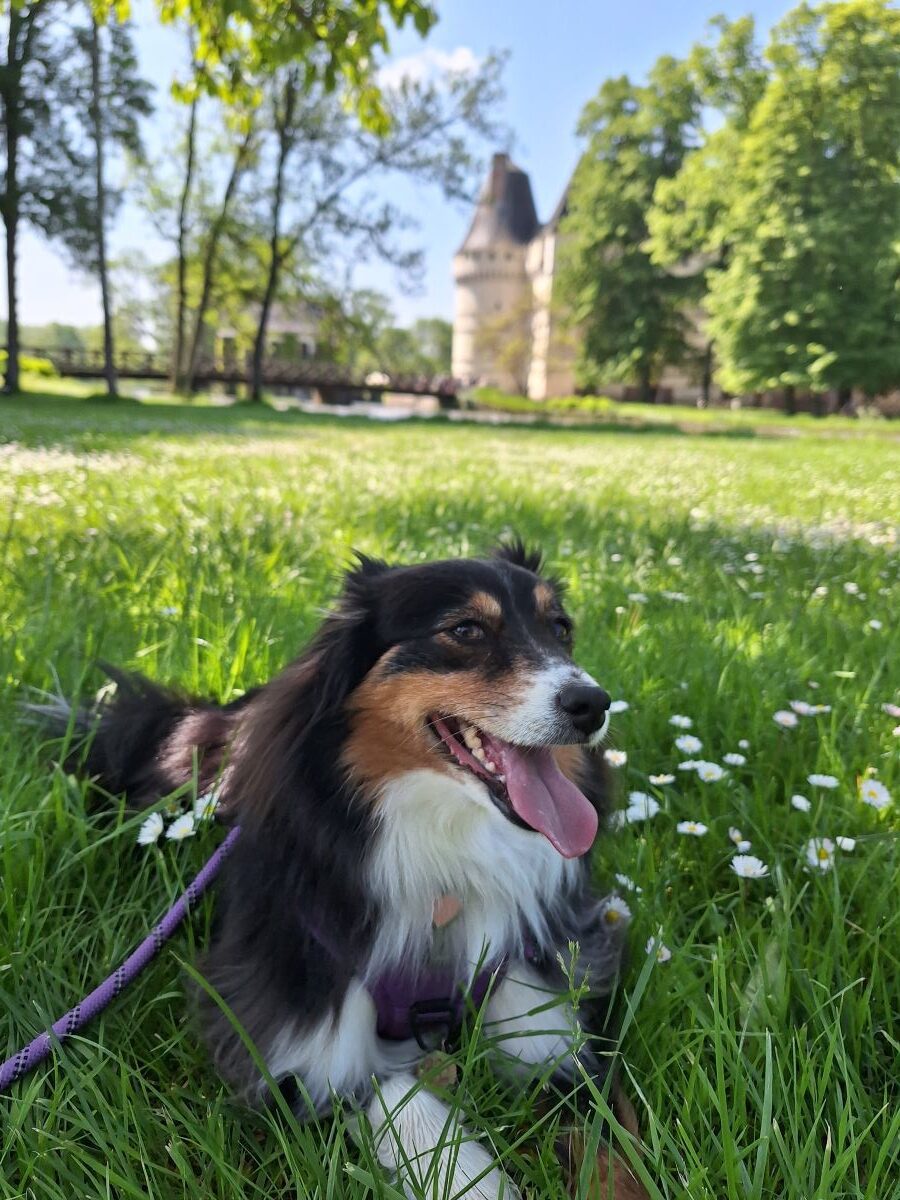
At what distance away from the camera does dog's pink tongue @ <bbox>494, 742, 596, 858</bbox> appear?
1682 millimetres

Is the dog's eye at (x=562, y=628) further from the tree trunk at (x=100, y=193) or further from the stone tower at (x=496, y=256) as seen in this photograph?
the stone tower at (x=496, y=256)

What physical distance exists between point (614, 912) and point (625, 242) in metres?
47.9

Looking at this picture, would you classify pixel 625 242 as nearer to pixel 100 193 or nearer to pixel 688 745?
pixel 100 193

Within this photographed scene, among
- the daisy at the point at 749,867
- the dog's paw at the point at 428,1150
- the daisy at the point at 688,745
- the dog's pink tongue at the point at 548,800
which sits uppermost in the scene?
the dog's pink tongue at the point at 548,800

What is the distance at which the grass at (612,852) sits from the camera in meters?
1.38

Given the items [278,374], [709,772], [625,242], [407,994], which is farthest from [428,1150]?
[278,374]

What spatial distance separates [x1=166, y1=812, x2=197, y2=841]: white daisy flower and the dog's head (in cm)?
62

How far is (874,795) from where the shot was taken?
2.41 meters

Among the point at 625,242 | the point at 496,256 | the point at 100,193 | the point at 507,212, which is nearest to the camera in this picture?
the point at 100,193

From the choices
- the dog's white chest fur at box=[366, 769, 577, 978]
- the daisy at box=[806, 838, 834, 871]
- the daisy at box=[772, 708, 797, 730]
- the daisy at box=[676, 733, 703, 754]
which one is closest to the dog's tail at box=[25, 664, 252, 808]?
the dog's white chest fur at box=[366, 769, 577, 978]

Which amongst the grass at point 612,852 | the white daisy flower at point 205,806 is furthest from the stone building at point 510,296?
the white daisy flower at point 205,806

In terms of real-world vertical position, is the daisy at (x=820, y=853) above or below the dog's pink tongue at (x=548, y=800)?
below

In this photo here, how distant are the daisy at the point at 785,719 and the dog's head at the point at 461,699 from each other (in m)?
1.31

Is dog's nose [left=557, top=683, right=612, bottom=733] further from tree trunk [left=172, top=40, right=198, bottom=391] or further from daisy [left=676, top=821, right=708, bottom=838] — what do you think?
tree trunk [left=172, top=40, right=198, bottom=391]
